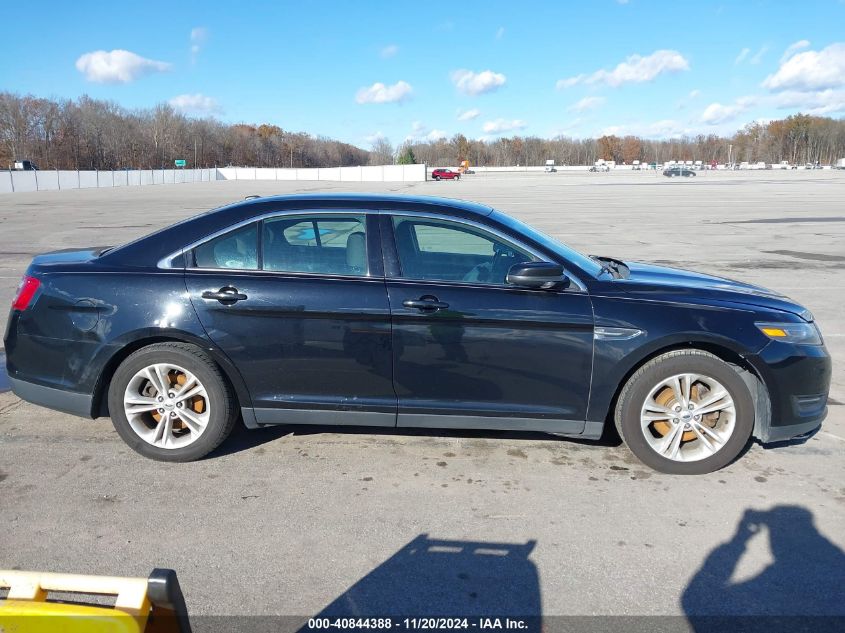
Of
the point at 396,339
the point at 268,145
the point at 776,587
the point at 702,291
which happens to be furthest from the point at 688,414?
the point at 268,145

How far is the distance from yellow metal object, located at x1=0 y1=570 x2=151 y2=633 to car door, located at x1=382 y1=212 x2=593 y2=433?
2.31 metres

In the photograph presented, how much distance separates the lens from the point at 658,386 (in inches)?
153

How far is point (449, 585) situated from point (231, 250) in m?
2.41

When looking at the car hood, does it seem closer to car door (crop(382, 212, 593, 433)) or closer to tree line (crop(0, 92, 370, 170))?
car door (crop(382, 212, 593, 433))

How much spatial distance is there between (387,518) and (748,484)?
6.97ft

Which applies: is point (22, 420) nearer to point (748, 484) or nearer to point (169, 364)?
point (169, 364)

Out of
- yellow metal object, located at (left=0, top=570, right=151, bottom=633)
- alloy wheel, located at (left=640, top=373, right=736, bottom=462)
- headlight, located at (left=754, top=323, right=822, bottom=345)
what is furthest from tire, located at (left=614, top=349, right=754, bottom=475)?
yellow metal object, located at (left=0, top=570, right=151, bottom=633)

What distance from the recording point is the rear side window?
13.4 ft

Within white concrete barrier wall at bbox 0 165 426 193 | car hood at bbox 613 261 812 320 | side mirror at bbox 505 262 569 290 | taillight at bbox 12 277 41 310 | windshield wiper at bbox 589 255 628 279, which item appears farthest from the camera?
white concrete barrier wall at bbox 0 165 426 193

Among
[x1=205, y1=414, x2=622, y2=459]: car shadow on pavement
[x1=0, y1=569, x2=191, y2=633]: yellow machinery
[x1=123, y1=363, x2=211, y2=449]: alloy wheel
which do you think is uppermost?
[x1=0, y1=569, x2=191, y2=633]: yellow machinery

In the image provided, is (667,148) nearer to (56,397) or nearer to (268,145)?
(268,145)

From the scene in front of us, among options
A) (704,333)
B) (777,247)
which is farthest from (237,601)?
(777,247)

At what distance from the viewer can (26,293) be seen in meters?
4.20

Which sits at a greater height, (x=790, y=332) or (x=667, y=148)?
(x=667, y=148)
